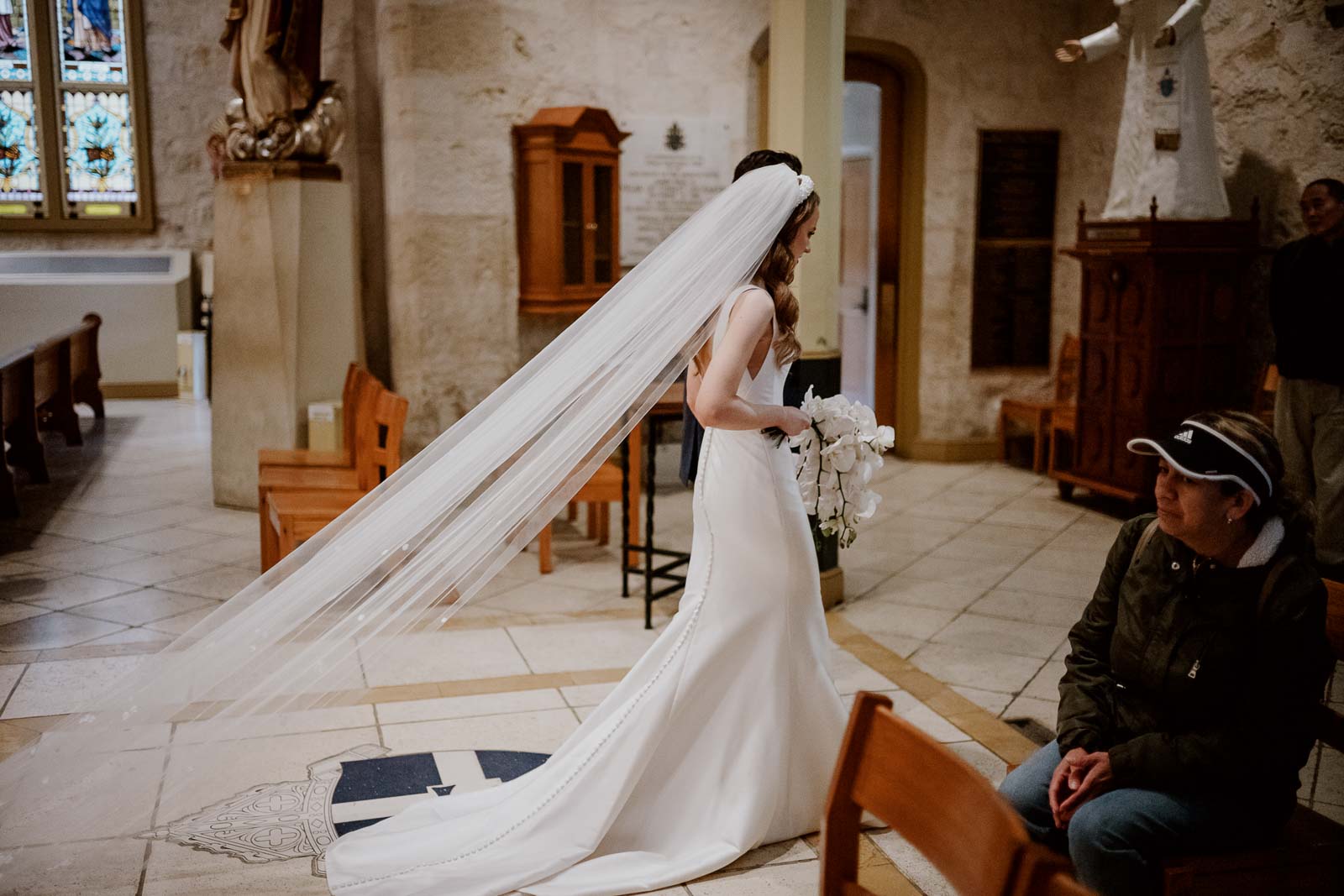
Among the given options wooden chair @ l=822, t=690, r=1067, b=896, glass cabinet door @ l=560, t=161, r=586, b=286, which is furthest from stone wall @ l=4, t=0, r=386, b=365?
wooden chair @ l=822, t=690, r=1067, b=896


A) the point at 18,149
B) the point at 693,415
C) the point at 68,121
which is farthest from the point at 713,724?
the point at 18,149

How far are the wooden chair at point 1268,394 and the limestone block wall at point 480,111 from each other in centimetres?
382

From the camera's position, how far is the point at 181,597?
5523 mm

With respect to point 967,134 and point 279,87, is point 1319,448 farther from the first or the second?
point 279,87

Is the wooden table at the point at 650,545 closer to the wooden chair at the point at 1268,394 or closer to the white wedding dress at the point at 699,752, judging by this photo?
the white wedding dress at the point at 699,752

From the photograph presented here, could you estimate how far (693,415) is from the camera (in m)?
3.51

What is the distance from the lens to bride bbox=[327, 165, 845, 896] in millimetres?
2908

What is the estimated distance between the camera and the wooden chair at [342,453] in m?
6.11

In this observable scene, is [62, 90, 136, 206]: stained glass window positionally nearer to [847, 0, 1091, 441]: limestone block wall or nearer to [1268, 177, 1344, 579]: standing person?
[847, 0, 1091, 441]: limestone block wall

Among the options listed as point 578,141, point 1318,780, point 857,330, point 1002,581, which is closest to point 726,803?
point 1318,780

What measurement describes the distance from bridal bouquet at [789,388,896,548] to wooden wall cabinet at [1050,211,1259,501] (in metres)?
3.93

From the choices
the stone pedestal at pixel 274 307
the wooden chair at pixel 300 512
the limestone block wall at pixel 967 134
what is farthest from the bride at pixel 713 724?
the limestone block wall at pixel 967 134

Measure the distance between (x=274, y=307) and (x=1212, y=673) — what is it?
6.07 m

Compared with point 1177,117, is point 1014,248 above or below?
below
